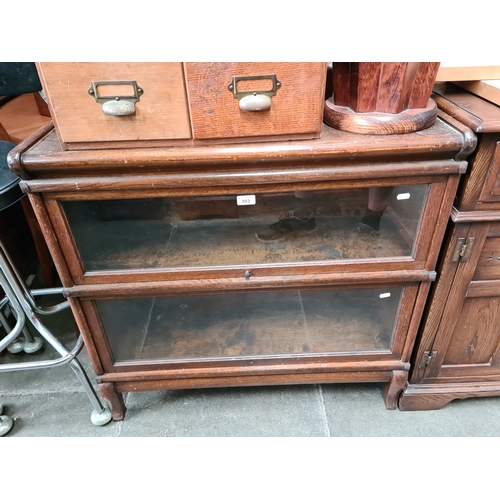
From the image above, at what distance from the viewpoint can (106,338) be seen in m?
1.05

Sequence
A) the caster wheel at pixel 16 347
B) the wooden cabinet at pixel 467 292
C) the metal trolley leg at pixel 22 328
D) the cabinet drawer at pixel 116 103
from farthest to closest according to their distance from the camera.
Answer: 1. the caster wheel at pixel 16 347
2. the metal trolley leg at pixel 22 328
3. the wooden cabinet at pixel 467 292
4. the cabinet drawer at pixel 116 103

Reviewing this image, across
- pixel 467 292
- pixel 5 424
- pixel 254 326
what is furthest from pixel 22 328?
pixel 467 292

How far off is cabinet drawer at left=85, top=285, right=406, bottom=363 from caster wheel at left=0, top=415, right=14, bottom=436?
1.41 feet

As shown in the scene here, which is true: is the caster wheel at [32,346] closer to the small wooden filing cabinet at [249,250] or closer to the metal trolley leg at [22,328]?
the metal trolley leg at [22,328]

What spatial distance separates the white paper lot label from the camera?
0.85 metres

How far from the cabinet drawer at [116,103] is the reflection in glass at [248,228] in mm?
164

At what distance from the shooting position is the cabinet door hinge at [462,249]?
0.90 meters

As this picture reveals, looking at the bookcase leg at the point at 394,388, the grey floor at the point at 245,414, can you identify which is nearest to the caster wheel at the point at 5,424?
the grey floor at the point at 245,414

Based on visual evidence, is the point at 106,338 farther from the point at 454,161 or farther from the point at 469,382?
the point at 469,382

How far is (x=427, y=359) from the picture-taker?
43.6 inches

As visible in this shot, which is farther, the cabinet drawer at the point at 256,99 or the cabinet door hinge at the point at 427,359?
the cabinet door hinge at the point at 427,359

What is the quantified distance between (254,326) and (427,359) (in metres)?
0.50

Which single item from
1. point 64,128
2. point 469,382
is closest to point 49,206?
point 64,128

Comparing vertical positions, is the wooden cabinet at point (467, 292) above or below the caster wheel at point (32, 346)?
above
